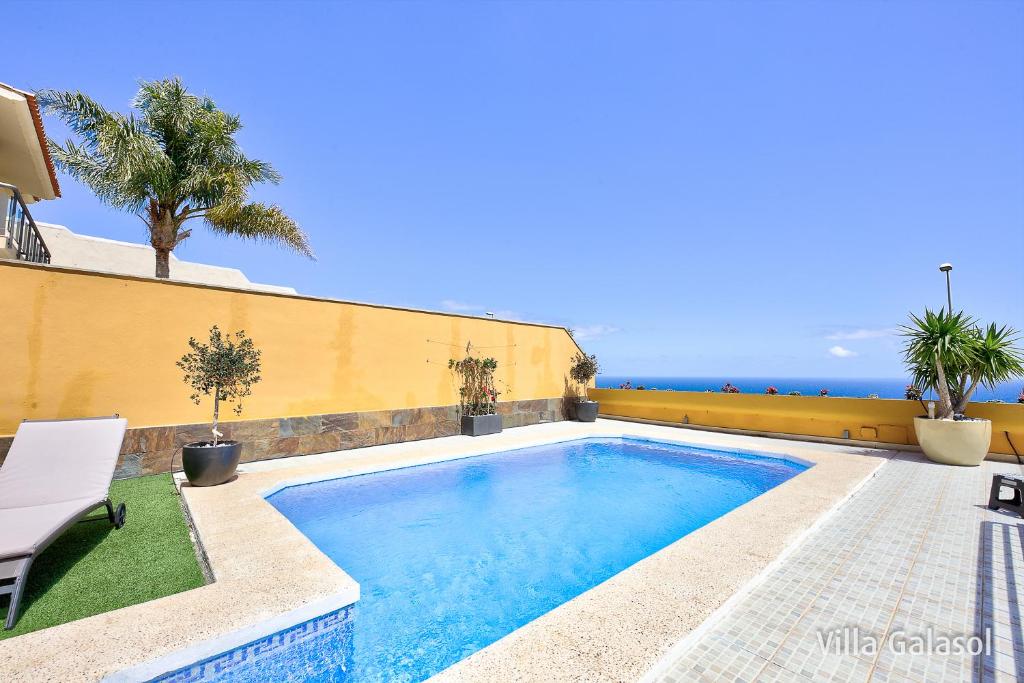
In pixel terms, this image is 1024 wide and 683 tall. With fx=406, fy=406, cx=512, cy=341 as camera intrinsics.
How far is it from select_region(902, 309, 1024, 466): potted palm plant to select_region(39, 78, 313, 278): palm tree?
632 inches

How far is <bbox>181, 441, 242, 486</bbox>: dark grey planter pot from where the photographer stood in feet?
18.3

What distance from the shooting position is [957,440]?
738 centimetres

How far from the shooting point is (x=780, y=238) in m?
22.4

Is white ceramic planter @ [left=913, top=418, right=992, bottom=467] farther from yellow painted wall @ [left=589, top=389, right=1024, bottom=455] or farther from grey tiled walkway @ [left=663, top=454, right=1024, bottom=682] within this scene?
grey tiled walkway @ [left=663, top=454, right=1024, bottom=682]

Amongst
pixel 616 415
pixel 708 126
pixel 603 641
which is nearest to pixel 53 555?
pixel 603 641

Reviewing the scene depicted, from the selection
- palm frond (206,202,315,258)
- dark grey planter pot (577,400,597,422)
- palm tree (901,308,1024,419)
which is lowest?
dark grey planter pot (577,400,597,422)

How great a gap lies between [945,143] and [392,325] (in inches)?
601

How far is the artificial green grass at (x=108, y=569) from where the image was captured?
2.85 metres

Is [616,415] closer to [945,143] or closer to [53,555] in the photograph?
[945,143]

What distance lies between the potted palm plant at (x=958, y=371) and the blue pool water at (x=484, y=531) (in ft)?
8.34

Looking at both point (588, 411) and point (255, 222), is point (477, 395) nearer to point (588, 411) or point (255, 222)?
point (588, 411)

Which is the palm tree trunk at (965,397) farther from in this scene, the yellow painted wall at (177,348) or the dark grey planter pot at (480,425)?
the yellow painted wall at (177,348)

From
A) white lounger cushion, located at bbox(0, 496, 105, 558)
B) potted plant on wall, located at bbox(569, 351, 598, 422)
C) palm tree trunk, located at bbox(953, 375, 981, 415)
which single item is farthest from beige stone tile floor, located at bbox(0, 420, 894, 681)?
potted plant on wall, located at bbox(569, 351, 598, 422)

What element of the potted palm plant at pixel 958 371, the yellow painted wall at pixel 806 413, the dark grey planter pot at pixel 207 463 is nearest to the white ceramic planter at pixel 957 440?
the potted palm plant at pixel 958 371
